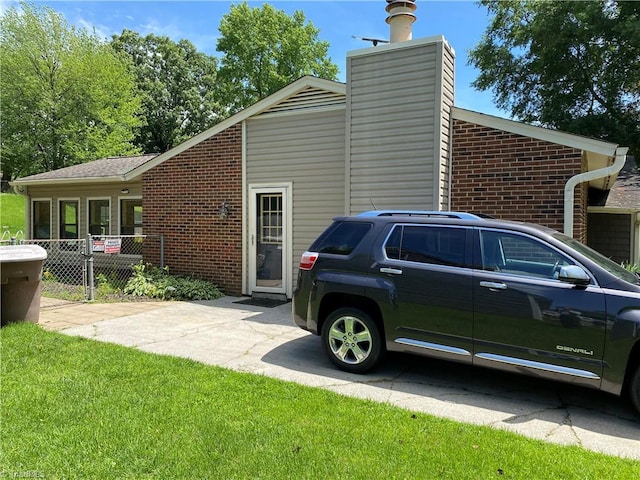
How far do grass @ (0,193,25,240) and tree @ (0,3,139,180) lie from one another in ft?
11.1

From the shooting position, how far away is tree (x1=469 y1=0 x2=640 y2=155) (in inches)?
653

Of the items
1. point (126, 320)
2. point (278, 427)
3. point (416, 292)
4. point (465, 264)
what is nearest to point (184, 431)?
point (278, 427)

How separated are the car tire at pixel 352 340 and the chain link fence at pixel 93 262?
18.8 ft

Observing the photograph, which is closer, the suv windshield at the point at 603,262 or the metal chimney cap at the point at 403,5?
the suv windshield at the point at 603,262

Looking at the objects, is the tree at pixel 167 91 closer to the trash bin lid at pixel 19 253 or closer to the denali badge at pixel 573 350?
the trash bin lid at pixel 19 253

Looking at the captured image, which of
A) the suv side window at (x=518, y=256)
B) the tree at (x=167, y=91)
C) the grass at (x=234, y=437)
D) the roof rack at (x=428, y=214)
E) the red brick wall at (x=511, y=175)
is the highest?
the tree at (x=167, y=91)

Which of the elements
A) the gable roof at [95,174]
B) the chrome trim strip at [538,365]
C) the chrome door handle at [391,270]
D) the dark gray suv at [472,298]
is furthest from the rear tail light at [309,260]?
the gable roof at [95,174]

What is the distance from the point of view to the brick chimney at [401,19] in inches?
312

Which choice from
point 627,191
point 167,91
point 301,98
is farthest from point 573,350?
point 167,91

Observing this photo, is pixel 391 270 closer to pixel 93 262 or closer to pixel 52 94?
pixel 93 262

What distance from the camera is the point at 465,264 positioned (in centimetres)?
437

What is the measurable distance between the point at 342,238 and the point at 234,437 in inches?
102

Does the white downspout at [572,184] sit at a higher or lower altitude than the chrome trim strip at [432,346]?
higher

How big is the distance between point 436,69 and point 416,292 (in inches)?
175
